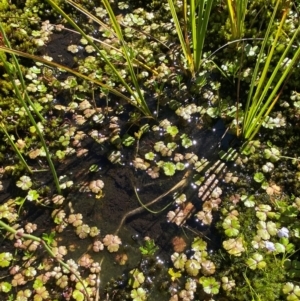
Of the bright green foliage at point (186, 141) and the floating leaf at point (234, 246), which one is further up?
the bright green foliage at point (186, 141)

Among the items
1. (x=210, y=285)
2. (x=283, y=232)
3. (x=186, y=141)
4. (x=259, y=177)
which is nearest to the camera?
(x=210, y=285)

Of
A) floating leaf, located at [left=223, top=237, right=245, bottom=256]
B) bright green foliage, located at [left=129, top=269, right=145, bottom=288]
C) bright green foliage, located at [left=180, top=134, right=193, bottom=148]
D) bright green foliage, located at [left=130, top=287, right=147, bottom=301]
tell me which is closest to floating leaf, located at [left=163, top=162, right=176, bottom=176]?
bright green foliage, located at [left=180, top=134, right=193, bottom=148]

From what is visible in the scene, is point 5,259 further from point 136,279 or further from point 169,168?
point 169,168

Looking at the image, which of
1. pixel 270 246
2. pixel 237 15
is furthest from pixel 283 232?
pixel 237 15

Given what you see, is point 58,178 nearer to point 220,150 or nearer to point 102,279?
point 102,279

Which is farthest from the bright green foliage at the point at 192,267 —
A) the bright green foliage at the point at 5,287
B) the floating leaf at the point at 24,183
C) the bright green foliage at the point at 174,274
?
the floating leaf at the point at 24,183

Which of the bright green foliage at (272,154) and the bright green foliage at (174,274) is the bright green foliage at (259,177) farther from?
the bright green foliage at (174,274)

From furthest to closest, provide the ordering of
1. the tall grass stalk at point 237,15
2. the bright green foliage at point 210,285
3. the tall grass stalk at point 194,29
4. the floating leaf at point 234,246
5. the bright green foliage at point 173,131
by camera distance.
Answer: the bright green foliage at point 173,131, the tall grass stalk at point 237,15, the tall grass stalk at point 194,29, the floating leaf at point 234,246, the bright green foliage at point 210,285

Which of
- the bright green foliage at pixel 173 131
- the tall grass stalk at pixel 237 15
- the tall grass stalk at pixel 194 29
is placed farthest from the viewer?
the bright green foliage at pixel 173 131

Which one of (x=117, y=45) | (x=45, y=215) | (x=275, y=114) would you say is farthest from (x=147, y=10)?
(x=45, y=215)
